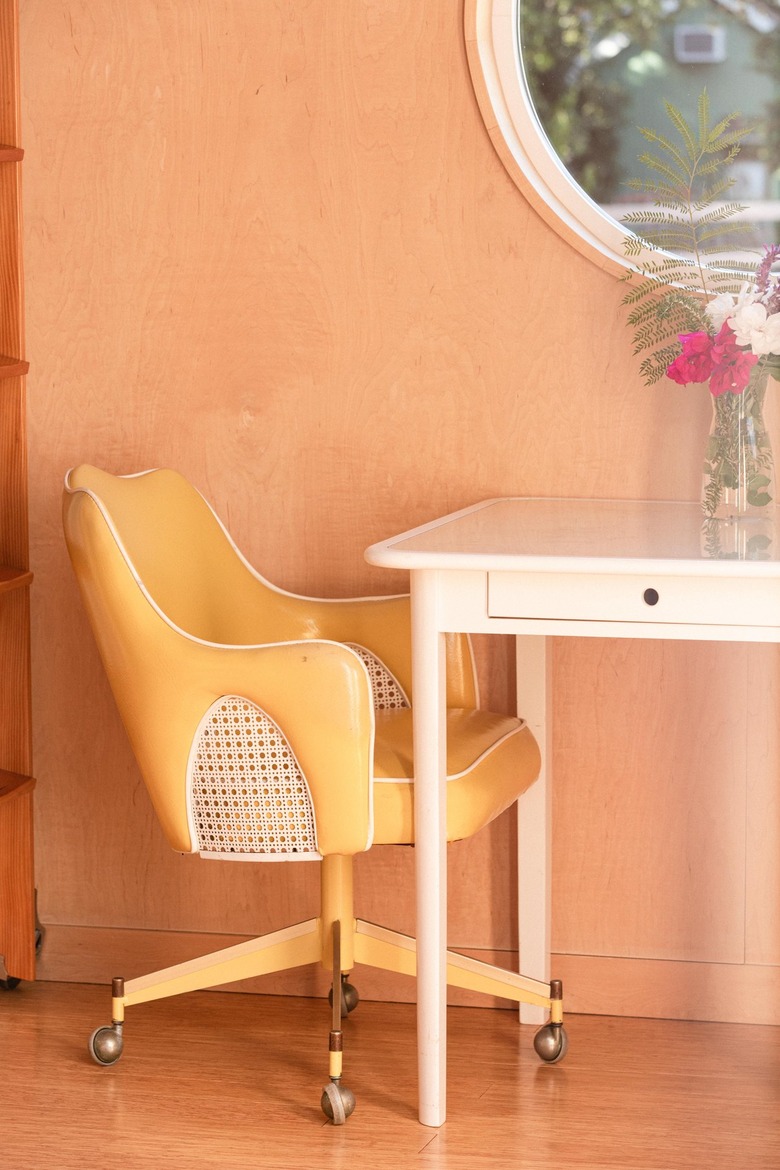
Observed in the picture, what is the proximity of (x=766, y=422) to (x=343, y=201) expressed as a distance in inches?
33.8

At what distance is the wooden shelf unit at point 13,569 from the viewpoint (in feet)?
8.36

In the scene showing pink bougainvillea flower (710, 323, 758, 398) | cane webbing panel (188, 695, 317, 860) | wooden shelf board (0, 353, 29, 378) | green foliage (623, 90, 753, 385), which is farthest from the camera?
wooden shelf board (0, 353, 29, 378)

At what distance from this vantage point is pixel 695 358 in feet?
7.21

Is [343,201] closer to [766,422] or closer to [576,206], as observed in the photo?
[576,206]

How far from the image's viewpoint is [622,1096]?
2125mm

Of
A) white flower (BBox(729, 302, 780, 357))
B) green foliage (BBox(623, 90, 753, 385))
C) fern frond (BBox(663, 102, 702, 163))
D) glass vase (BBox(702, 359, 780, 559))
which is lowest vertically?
glass vase (BBox(702, 359, 780, 559))

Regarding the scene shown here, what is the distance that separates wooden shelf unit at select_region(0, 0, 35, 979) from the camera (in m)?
2.55

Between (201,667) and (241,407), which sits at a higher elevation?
(241,407)

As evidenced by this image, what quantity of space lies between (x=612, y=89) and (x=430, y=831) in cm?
142

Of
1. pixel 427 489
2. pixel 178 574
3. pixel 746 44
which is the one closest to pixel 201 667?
pixel 178 574

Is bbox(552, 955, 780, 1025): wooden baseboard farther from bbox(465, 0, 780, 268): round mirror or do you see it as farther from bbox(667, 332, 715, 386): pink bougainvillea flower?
bbox(465, 0, 780, 268): round mirror

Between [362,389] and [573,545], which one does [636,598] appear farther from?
[362,389]

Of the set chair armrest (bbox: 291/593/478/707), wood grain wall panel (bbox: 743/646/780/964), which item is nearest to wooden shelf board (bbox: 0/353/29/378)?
chair armrest (bbox: 291/593/478/707)

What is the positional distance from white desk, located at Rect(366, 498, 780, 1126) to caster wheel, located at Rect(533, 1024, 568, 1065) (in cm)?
22
